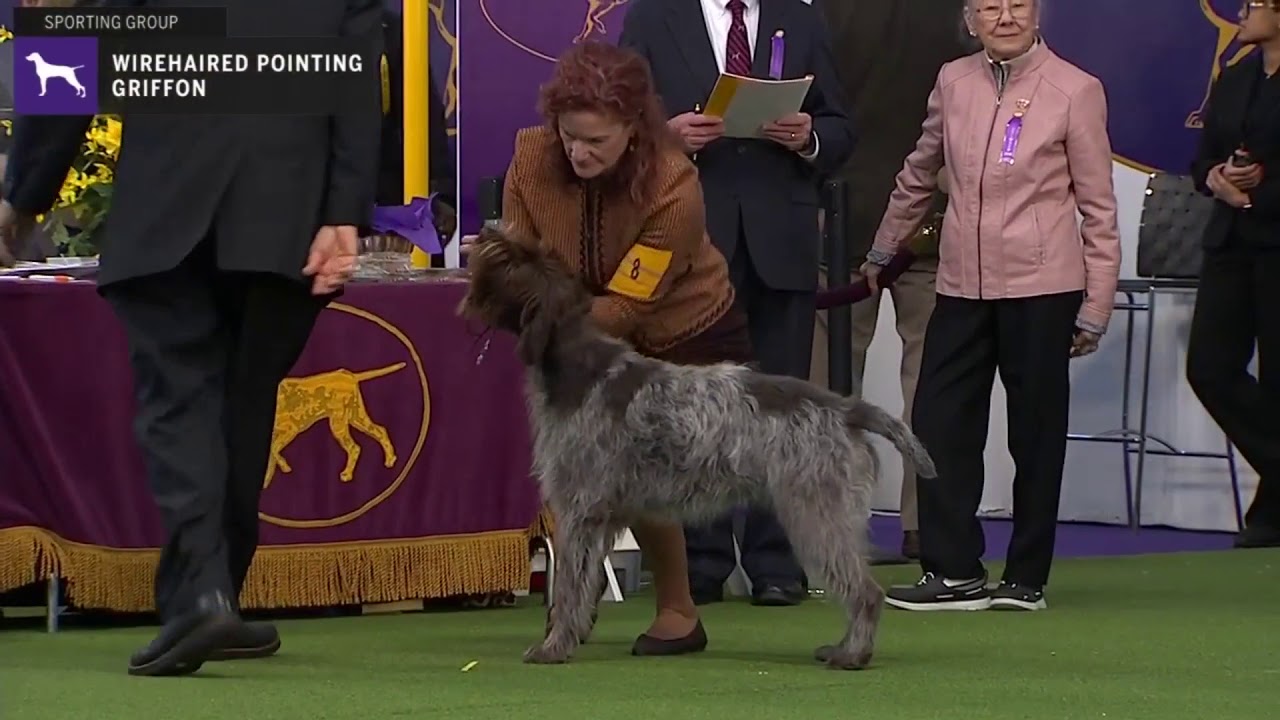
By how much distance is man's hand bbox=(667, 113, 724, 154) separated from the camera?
6.41m

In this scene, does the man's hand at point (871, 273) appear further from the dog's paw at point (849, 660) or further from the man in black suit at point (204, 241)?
the man in black suit at point (204, 241)

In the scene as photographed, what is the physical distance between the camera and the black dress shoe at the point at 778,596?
262 inches

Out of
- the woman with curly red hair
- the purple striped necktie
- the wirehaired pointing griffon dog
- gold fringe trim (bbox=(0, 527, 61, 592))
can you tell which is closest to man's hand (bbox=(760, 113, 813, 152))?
the purple striped necktie

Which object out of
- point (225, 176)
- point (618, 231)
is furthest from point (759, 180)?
point (225, 176)

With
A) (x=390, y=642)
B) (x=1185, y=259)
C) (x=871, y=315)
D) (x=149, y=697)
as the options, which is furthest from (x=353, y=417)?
(x=1185, y=259)

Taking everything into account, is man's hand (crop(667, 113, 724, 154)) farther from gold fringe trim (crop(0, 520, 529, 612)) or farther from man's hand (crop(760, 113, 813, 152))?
gold fringe trim (crop(0, 520, 529, 612))

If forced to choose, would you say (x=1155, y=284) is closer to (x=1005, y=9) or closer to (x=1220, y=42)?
(x=1220, y=42)

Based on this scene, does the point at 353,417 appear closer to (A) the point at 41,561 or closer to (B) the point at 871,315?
(A) the point at 41,561

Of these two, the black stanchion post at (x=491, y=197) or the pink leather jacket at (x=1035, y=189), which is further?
the black stanchion post at (x=491, y=197)

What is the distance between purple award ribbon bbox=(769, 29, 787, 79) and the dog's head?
1831mm

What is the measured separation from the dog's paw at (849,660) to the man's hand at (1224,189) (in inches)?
156

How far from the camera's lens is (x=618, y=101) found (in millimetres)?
5238

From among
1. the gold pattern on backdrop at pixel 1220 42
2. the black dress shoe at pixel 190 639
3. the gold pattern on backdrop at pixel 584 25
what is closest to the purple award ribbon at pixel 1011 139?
the gold pattern on backdrop at pixel 584 25

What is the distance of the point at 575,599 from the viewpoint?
515 centimetres
